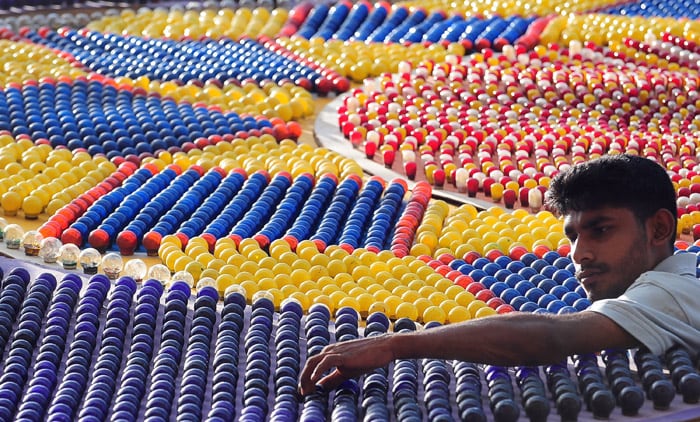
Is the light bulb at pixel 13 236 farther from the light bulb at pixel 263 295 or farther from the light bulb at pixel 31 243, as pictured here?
the light bulb at pixel 263 295

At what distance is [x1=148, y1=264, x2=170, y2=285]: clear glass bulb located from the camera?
6.23 m

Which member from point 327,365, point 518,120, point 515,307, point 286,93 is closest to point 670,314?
point 327,365

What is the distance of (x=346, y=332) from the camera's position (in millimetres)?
5336

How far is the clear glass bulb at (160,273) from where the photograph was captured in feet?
Result: 20.4

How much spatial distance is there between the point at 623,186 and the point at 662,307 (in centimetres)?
40

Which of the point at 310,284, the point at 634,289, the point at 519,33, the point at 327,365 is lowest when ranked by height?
the point at 519,33

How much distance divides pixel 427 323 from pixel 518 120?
418 centimetres

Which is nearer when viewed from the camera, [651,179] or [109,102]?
[651,179]

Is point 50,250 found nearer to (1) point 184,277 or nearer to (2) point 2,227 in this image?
(2) point 2,227

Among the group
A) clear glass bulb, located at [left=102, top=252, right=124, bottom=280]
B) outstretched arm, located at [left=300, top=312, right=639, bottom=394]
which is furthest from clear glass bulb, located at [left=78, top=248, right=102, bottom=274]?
outstretched arm, located at [left=300, top=312, right=639, bottom=394]

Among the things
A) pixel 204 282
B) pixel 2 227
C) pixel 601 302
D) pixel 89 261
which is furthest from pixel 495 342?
pixel 2 227

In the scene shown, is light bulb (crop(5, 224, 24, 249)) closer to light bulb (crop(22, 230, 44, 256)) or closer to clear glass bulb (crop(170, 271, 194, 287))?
light bulb (crop(22, 230, 44, 256))

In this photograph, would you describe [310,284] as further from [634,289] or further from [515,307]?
[634,289]

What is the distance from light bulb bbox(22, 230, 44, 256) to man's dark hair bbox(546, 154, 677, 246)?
9.60ft
